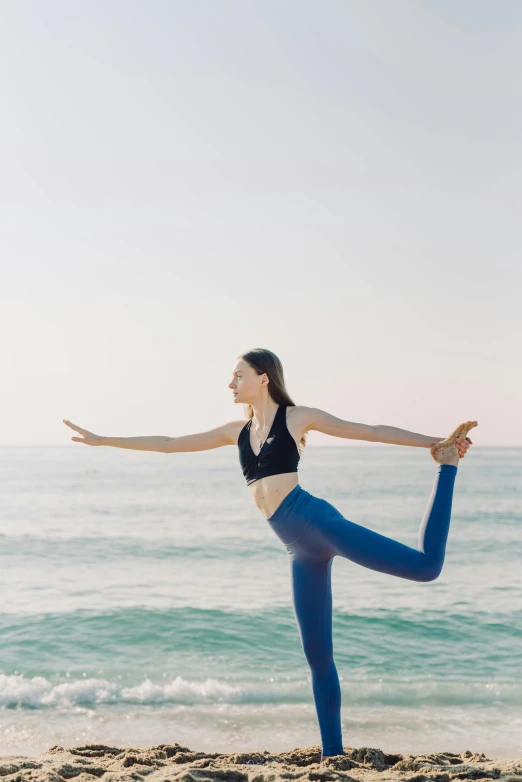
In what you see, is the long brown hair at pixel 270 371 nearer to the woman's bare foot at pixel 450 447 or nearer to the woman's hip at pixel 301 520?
the woman's hip at pixel 301 520

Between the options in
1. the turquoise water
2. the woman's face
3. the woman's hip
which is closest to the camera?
the woman's hip

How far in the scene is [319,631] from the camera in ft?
14.5

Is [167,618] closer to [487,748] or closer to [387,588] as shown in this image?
[387,588]

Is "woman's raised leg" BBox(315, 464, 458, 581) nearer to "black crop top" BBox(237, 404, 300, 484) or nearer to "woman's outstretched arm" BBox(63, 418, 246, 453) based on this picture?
"black crop top" BBox(237, 404, 300, 484)

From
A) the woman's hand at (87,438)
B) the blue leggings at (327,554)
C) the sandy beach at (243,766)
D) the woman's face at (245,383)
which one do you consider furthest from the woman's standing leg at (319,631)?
the woman's hand at (87,438)

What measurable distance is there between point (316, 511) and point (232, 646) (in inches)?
246

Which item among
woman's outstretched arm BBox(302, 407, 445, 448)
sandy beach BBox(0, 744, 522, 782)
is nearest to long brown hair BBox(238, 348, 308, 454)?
woman's outstretched arm BBox(302, 407, 445, 448)

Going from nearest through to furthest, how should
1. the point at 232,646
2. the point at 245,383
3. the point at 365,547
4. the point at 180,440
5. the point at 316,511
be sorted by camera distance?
the point at 365,547 < the point at 316,511 < the point at 245,383 < the point at 180,440 < the point at 232,646

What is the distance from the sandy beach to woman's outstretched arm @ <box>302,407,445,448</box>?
1.78 metres

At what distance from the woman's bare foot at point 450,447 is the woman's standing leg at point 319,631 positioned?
884mm

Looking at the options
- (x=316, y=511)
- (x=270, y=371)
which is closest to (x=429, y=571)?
(x=316, y=511)

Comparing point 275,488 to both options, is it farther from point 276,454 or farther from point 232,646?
point 232,646

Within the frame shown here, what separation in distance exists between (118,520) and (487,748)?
62.5ft

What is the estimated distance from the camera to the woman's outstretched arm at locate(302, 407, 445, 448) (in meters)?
4.32
